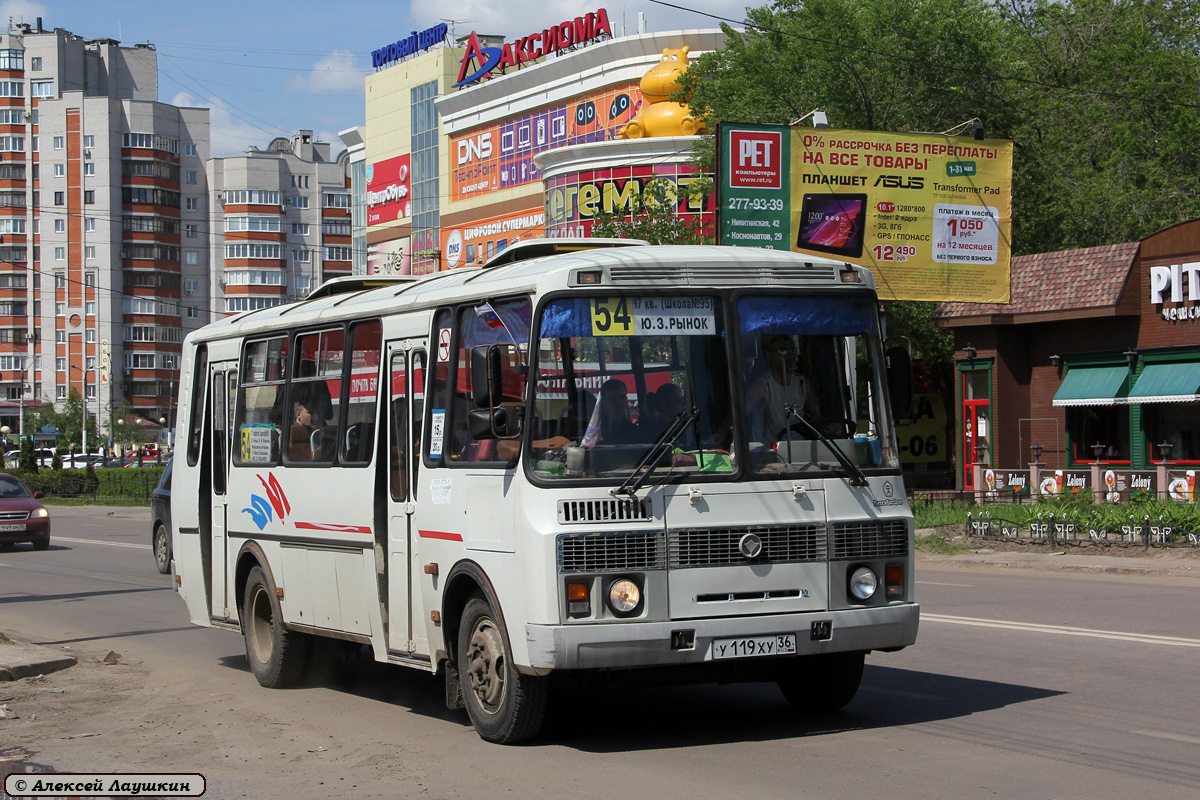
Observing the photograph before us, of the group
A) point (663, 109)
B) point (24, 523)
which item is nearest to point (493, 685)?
point (24, 523)

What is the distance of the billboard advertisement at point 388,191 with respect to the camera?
9131 cm

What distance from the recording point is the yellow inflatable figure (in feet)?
193

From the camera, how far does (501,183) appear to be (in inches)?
3071

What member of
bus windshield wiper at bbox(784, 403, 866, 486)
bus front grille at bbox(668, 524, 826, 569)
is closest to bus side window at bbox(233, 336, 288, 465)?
bus front grille at bbox(668, 524, 826, 569)

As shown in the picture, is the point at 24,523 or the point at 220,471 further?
the point at 24,523

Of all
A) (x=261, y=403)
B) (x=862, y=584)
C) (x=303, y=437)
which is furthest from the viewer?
(x=261, y=403)

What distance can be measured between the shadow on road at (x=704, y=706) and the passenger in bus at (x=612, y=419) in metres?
1.32

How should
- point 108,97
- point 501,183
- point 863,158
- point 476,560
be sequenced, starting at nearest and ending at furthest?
point 476,560 → point 863,158 → point 501,183 → point 108,97

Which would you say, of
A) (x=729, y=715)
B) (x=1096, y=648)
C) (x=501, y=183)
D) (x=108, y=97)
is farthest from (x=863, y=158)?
(x=108, y=97)

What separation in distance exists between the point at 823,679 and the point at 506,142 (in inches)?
2802

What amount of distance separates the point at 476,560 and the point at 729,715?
2.00 meters

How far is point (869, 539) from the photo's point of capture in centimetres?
793

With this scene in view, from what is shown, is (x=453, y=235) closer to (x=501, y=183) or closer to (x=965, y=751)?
(x=501, y=183)

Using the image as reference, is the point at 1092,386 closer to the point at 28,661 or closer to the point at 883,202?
the point at 883,202
